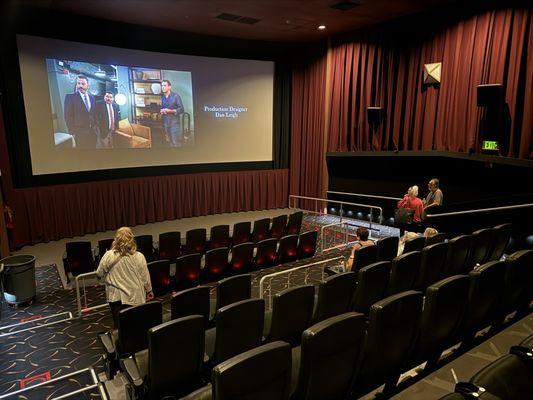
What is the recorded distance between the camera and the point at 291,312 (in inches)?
137

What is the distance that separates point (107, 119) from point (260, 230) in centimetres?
544

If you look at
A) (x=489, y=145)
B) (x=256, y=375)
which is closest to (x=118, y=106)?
(x=489, y=145)

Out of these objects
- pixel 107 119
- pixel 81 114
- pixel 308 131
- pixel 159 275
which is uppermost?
pixel 81 114

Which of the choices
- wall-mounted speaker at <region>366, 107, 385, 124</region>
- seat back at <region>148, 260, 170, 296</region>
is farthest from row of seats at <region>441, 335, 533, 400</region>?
wall-mounted speaker at <region>366, 107, 385, 124</region>

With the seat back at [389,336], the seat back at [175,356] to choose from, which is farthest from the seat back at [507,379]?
the seat back at [175,356]

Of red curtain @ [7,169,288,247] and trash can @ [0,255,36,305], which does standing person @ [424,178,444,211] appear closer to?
red curtain @ [7,169,288,247]

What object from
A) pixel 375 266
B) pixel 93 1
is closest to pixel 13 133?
pixel 93 1

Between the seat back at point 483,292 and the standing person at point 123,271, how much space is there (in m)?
3.43

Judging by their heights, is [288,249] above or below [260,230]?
below

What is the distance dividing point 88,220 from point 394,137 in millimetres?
8672

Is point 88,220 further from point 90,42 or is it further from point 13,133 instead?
point 90,42

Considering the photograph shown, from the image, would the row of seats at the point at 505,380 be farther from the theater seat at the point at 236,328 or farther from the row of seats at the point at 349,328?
the theater seat at the point at 236,328

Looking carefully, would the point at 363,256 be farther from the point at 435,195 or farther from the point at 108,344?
the point at 435,195

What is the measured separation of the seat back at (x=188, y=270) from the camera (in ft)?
19.1
